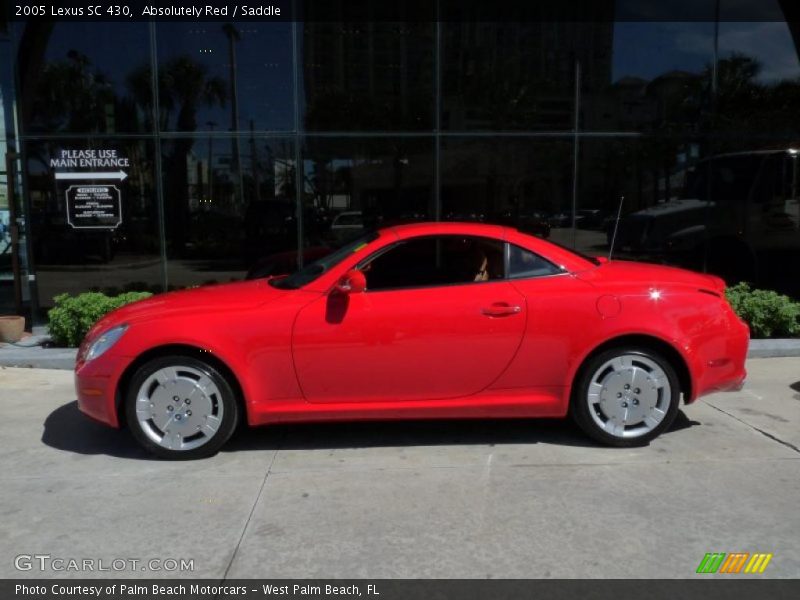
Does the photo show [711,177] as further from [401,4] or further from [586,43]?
[401,4]

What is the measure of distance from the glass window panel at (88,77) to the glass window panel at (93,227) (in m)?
0.30

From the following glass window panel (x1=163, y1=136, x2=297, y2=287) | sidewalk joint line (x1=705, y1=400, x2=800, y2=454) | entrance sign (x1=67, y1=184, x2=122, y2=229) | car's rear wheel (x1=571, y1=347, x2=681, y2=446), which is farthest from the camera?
glass window panel (x1=163, y1=136, x2=297, y2=287)

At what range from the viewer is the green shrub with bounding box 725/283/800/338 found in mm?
7906

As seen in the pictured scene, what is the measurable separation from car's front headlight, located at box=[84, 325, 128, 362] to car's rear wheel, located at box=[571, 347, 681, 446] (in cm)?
303

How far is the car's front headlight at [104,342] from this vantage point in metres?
4.57

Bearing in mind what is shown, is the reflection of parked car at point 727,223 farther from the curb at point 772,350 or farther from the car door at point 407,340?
the car door at point 407,340

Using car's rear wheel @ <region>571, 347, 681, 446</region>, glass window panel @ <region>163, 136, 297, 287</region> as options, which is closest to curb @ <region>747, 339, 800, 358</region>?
car's rear wheel @ <region>571, 347, 681, 446</region>

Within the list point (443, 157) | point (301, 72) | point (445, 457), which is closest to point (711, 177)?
point (443, 157)

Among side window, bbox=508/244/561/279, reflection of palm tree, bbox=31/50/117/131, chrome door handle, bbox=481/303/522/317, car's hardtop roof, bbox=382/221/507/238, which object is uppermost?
reflection of palm tree, bbox=31/50/117/131

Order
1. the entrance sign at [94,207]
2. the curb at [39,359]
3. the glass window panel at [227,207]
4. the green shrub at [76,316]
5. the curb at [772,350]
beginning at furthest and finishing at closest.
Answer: the glass window panel at [227,207]
the entrance sign at [94,207]
the green shrub at [76,316]
the curb at [772,350]
the curb at [39,359]

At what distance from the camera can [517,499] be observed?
13.0 ft

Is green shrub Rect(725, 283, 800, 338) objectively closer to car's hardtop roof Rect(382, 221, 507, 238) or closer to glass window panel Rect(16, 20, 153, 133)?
car's hardtop roof Rect(382, 221, 507, 238)

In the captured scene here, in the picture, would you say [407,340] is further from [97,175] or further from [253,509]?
[97,175]
